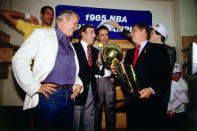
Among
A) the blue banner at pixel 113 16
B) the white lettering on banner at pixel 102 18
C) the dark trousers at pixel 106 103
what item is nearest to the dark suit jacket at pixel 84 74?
the dark trousers at pixel 106 103

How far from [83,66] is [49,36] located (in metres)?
0.92

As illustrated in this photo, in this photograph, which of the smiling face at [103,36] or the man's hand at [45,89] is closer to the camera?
the man's hand at [45,89]

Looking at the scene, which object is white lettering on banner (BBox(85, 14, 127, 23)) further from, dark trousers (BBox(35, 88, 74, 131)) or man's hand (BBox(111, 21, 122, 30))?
dark trousers (BBox(35, 88, 74, 131))

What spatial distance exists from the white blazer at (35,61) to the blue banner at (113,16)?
243 cm

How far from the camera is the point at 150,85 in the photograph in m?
1.97

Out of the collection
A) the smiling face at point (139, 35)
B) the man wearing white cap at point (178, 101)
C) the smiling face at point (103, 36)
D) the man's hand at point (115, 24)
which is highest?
the man's hand at point (115, 24)

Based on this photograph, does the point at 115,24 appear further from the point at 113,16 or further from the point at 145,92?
the point at 145,92

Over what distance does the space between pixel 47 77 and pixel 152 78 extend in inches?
55.4

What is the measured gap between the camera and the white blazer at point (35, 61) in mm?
1461

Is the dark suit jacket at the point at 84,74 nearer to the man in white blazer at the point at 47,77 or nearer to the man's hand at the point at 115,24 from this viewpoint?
the man in white blazer at the point at 47,77

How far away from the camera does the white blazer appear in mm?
1461

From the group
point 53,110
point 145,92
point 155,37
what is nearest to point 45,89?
point 53,110

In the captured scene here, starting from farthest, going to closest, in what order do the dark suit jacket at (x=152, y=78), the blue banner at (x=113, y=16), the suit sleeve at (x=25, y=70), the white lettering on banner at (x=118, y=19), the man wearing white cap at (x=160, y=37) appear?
the white lettering on banner at (x=118, y=19)
the blue banner at (x=113, y=16)
the man wearing white cap at (x=160, y=37)
the dark suit jacket at (x=152, y=78)
the suit sleeve at (x=25, y=70)

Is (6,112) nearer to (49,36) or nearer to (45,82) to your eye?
(45,82)
